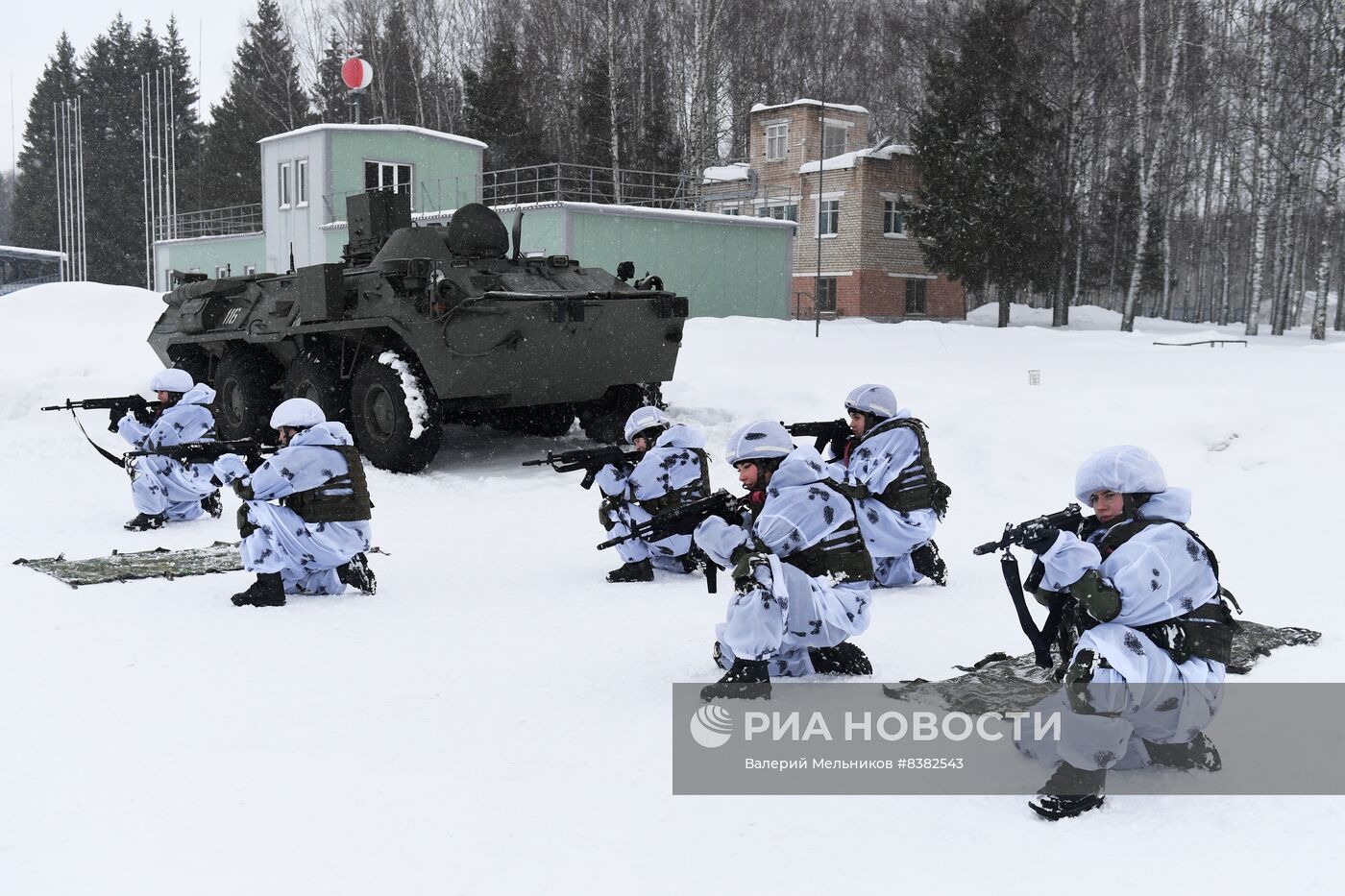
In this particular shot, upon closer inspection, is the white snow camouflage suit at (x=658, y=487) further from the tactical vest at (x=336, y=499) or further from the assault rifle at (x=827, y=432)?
the tactical vest at (x=336, y=499)

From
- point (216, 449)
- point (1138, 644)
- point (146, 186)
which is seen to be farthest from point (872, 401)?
point (146, 186)

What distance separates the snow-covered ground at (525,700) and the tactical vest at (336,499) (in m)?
0.47

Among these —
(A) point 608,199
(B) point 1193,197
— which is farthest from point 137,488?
(B) point 1193,197

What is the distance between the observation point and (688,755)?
434 cm

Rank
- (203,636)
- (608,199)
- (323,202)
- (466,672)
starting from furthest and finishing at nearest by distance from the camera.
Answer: (608,199), (323,202), (203,636), (466,672)

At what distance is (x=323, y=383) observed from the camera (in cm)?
1223

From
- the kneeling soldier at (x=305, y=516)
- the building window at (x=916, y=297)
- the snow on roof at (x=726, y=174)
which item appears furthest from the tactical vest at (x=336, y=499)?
the building window at (x=916, y=297)

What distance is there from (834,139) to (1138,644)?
107 ft

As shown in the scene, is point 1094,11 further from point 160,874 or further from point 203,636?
point 160,874

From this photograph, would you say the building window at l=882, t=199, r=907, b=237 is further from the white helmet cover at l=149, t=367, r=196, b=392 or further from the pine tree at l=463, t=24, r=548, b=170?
the white helmet cover at l=149, t=367, r=196, b=392

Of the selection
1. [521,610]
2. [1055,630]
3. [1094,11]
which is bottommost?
[521,610]

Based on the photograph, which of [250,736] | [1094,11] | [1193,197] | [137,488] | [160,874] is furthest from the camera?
[1193,197]

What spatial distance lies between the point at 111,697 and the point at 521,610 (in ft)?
7.05

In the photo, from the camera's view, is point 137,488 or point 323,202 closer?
point 137,488
